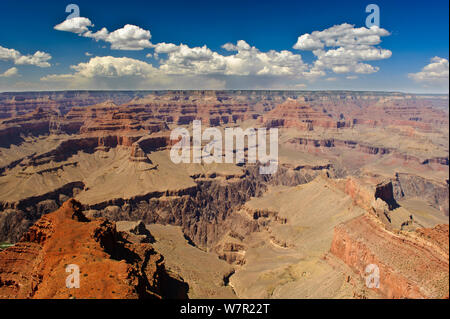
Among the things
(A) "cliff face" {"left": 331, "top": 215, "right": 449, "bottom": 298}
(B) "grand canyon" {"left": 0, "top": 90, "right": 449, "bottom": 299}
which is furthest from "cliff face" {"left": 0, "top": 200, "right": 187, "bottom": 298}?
(A) "cliff face" {"left": 331, "top": 215, "right": 449, "bottom": 298}

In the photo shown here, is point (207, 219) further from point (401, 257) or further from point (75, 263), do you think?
point (75, 263)

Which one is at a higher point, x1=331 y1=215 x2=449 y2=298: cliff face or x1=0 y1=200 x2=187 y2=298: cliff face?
x1=0 y1=200 x2=187 y2=298: cliff face

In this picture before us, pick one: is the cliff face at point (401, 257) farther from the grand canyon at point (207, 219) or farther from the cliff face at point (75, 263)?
the cliff face at point (75, 263)

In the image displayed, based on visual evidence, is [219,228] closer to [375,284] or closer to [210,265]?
[210,265]

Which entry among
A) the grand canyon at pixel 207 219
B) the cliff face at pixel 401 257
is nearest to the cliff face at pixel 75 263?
the grand canyon at pixel 207 219

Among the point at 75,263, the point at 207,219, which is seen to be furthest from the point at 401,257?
the point at 207,219

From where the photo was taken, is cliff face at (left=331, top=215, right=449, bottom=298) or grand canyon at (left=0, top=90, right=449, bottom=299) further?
cliff face at (left=331, top=215, right=449, bottom=298)

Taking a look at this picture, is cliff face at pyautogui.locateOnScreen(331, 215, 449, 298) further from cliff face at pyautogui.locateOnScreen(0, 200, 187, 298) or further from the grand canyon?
cliff face at pyautogui.locateOnScreen(0, 200, 187, 298)
